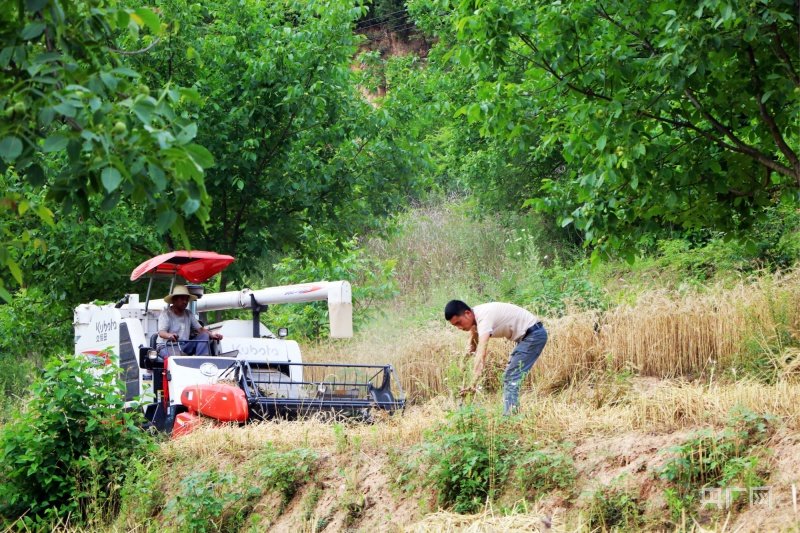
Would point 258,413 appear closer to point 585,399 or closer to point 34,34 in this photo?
point 585,399

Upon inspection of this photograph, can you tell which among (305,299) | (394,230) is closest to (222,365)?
(305,299)

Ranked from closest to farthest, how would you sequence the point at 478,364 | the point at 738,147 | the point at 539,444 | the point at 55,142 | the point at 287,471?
the point at 55,142 → the point at 539,444 → the point at 287,471 → the point at 478,364 → the point at 738,147

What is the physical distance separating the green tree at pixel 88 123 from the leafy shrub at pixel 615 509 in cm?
377

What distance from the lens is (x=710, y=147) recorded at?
10125mm

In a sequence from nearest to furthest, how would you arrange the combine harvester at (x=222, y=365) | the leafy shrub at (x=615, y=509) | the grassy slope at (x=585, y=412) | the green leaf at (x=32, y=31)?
the green leaf at (x=32, y=31) < the leafy shrub at (x=615, y=509) < the grassy slope at (x=585, y=412) < the combine harvester at (x=222, y=365)

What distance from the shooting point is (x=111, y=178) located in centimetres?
429

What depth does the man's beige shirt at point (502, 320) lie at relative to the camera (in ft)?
33.4

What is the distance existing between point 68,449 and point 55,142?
6439 millimetres

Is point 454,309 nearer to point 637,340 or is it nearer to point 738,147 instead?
point 738,147

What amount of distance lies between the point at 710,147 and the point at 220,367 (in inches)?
241

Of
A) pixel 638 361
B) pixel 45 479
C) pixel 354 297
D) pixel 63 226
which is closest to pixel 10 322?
pixel 63 226

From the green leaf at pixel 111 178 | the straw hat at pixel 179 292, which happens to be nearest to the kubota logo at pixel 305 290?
the straw hat at pixel 179 292

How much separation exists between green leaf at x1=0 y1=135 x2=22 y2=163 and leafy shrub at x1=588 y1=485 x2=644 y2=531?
4.46 metres

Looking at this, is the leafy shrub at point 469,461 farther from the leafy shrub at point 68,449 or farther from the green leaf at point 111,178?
the green leaf at point 111,178
